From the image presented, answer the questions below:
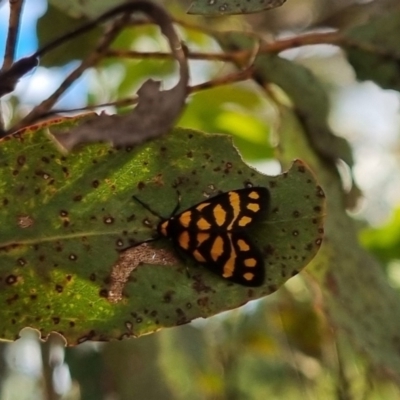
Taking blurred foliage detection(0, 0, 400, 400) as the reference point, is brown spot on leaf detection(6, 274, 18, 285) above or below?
above

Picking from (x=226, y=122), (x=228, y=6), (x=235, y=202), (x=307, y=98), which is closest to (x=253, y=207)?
(x=235, y=202)

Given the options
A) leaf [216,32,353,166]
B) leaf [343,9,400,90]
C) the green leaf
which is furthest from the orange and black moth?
the green leaf

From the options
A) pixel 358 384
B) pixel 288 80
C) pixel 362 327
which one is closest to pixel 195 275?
pixel 362 327

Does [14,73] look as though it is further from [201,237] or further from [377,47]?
[377,47]

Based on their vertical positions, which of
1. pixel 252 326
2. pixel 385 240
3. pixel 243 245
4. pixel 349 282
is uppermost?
pixel 243 245

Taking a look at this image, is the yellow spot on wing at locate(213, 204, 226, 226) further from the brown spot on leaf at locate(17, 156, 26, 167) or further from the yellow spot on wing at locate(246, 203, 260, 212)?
the brown spot on leaf at locate(17, 156, 26, 167)

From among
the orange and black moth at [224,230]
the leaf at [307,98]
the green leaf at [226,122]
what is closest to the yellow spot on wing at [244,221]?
the orange and black moth at [224,230]

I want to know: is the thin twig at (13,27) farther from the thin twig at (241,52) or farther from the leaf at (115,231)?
the thin twig at (241,52)
